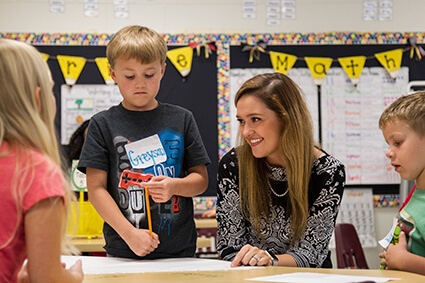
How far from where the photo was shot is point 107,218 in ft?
5.05

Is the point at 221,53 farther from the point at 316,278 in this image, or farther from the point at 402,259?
the point at 316,278

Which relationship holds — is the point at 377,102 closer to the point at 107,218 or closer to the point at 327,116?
the point at 327,116

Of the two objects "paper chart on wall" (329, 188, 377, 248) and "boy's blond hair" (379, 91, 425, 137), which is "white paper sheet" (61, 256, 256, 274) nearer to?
"boy's blond hair" (379, 91, 425, 137)

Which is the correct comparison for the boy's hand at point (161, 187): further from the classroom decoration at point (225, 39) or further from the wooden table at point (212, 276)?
the classroom decoration at point (225, 39)

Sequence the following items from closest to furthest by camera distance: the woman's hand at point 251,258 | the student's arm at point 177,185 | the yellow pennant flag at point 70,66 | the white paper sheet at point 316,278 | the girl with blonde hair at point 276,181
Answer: the white paper sheet at point 316,278 < the woman's hand at point 251,258 < the student's arm at point 177,185 < the girl with blonde hair at point 276,181 < the yellow pennant flag at point 70,66

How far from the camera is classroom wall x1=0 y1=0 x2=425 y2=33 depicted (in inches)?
169

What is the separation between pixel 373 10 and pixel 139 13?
2.00 meters

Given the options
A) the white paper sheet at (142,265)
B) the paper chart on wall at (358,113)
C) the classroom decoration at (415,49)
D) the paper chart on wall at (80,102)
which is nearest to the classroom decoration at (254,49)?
the paper chart on wall at (358,113)

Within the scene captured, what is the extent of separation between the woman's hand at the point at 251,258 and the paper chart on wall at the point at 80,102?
10.1ft

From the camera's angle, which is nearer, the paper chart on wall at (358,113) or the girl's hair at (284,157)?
the girl's hair at (284,157)

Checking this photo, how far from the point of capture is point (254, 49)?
4352mm

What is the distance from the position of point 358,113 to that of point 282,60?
0.80 meters

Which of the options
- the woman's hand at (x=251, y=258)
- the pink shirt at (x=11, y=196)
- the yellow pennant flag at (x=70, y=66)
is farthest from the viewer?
the yellow pennant flag at (x=70, y=66)

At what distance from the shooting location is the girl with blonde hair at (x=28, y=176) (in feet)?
2.55
